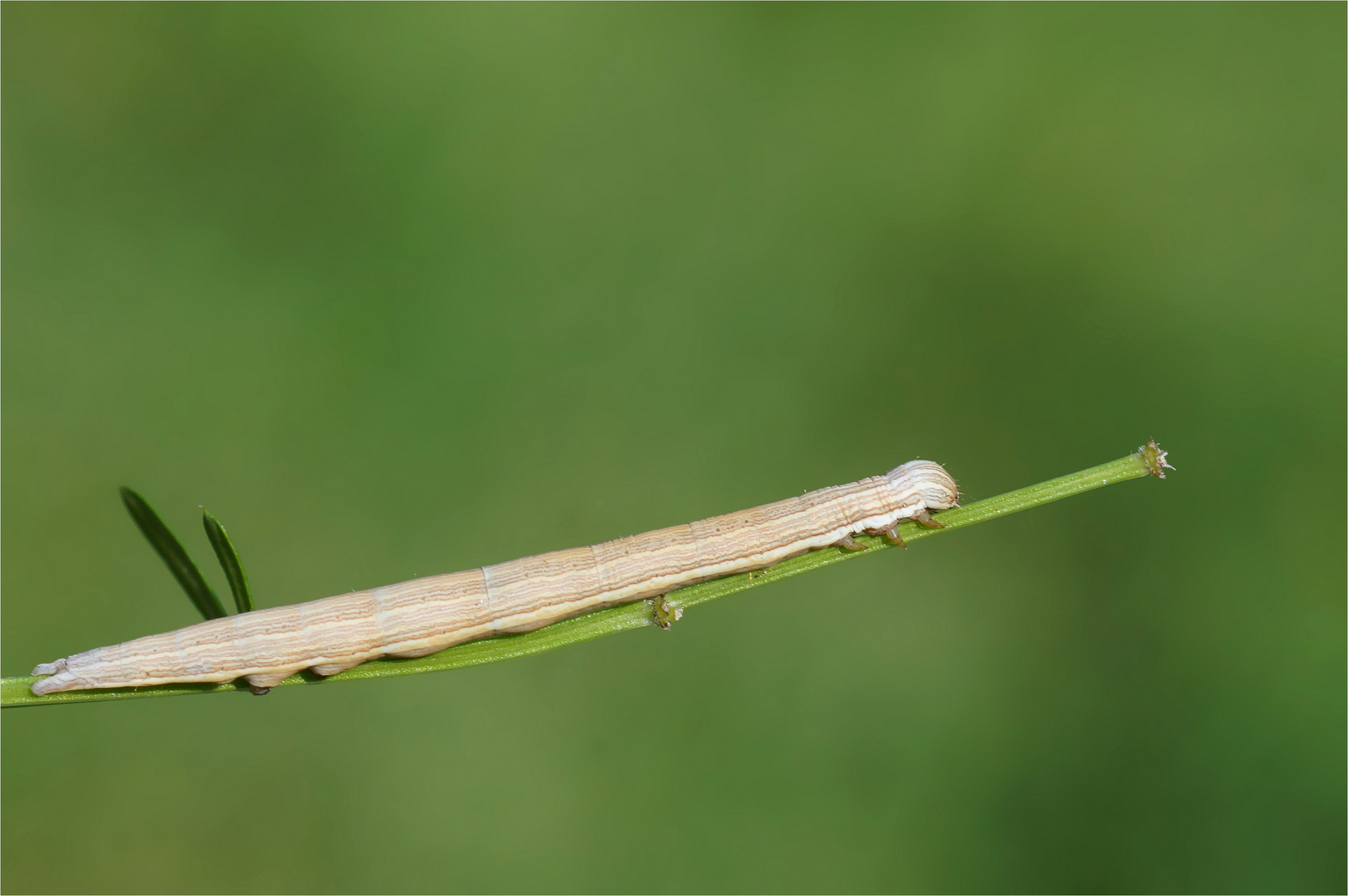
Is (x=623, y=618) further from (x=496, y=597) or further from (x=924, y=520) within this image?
(x=924, y=520)

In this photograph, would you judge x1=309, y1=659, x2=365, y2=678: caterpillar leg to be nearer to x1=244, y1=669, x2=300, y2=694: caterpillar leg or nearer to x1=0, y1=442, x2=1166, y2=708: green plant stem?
x1=244, y1=669, x2=300, y2=694: caterpillar leg

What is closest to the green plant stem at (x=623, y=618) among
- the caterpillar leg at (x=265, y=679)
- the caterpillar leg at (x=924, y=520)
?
the caterpillar leg at (x=265, y=679)

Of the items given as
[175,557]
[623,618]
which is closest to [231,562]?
[175,557]

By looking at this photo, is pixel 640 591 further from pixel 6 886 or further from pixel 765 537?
pixel 6 886

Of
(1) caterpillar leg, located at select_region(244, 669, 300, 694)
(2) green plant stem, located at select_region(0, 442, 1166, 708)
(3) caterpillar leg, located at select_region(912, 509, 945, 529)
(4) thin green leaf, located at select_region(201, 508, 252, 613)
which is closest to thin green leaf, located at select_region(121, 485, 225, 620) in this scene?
(4) thin green leaf, located at select_region(201, 508, 252, 613)

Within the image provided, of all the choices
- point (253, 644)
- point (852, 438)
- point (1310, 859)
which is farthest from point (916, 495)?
point (1310, 859)
